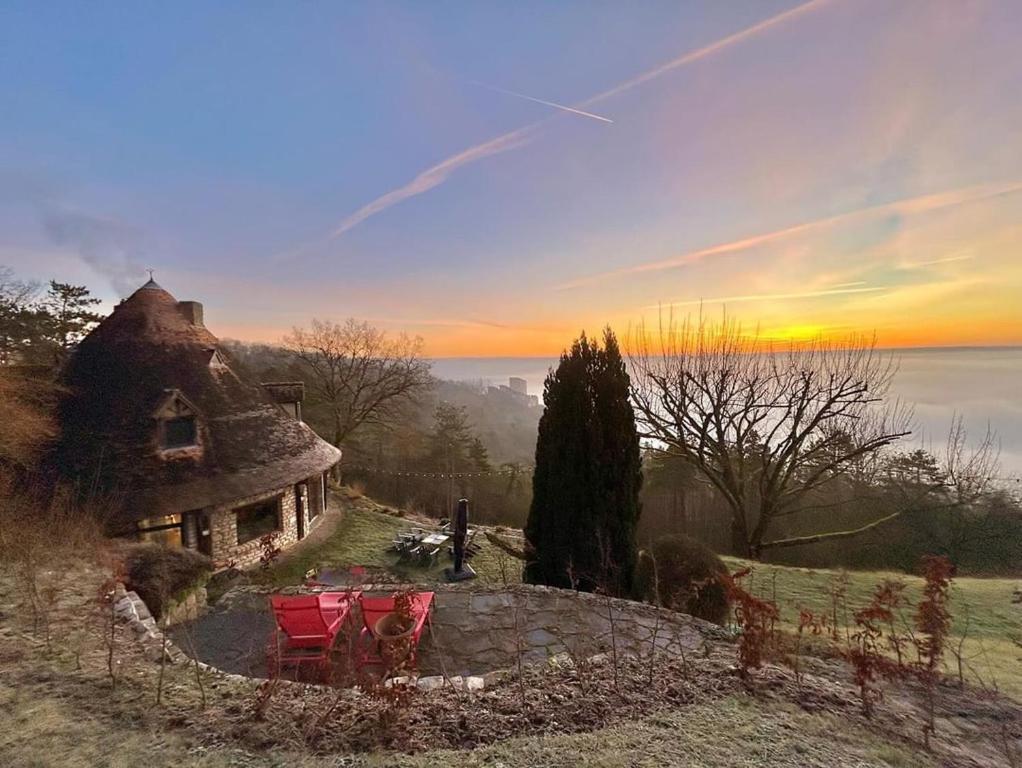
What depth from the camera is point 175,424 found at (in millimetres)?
12273

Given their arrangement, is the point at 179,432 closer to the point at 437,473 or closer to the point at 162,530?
the point at 162,530

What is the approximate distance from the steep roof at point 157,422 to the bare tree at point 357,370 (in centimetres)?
1128

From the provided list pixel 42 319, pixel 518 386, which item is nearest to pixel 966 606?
pixel 42 319

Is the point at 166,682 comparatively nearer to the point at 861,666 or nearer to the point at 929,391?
the point at 861,666

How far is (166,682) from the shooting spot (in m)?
4.14

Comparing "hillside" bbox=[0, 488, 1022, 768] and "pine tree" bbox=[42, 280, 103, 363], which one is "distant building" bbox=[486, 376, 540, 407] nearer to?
"pine tree" bbox=[42, 280, 103, 363]

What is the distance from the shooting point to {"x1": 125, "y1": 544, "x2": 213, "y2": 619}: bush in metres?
6.77

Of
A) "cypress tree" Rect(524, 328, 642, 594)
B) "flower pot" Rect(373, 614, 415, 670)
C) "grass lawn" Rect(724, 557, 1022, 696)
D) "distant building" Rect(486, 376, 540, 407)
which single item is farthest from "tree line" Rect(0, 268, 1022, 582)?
"distant building" Rect(486, 376, 540, 407)

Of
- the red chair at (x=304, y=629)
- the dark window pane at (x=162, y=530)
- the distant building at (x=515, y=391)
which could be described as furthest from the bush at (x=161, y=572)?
the distant building at (x=515, y=391)

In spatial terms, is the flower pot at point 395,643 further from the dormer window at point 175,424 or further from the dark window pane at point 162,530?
the dormer window at point 175,424

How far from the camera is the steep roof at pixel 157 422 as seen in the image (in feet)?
36.3

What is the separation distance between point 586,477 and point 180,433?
1022 centimetres

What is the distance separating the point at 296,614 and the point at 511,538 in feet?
36.1

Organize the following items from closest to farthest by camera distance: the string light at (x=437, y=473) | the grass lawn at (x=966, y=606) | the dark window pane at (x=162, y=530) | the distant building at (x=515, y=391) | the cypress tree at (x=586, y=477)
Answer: the grass lawn at (x=966, y=606) < the cypress tree at (x=586, y=477) < the dark window pane at (x=162, y=530) < the string light at (x=437, y=473) < the distant building at (x=515, y=391)
